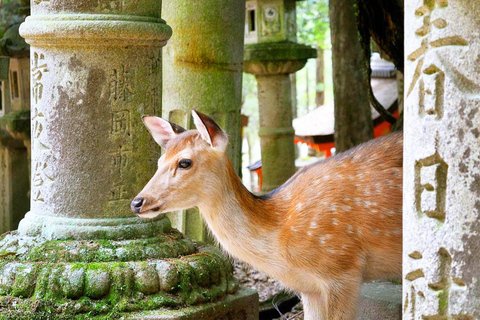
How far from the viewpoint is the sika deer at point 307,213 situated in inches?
165

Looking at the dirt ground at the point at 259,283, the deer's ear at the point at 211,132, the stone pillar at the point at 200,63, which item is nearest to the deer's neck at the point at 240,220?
the deer's ear at the point at 211,132

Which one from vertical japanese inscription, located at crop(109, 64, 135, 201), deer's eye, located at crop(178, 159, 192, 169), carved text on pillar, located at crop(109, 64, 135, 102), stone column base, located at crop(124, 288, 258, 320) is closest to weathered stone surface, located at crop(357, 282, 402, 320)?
stone column base, located at crop(124, 288, 258, 320)

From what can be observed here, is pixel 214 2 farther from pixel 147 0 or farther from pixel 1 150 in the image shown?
pixel 1 150

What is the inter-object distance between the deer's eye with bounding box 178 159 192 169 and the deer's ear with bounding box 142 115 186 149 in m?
0.26

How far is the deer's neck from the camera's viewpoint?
4.34 m

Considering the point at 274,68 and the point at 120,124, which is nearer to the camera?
the point at 120,124

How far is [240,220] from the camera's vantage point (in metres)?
4.38

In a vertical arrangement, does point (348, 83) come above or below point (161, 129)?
above

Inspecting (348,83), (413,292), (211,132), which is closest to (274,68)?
(348,83)

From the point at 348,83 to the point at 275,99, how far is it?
261 centimetres

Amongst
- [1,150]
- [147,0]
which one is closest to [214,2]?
[147,0]

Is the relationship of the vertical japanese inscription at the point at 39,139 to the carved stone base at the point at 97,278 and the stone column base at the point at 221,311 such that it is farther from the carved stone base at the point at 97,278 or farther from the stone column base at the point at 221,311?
the stone column base at the point at 221,311

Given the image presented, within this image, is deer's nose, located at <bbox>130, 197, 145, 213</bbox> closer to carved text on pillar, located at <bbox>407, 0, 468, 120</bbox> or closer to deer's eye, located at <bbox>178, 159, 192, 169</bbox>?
deer's eye, located at <bbox>178, 159, 192, 169</bbox>

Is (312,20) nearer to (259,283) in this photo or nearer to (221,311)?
(259,283)
